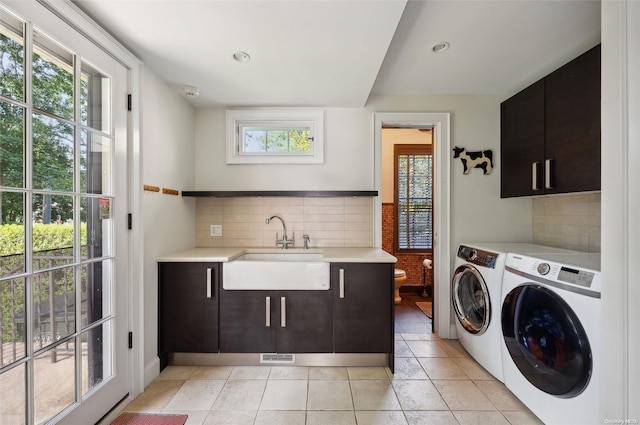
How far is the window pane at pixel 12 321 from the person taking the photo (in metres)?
1.08

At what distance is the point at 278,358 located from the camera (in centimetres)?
217

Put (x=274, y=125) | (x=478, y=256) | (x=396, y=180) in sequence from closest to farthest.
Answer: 1. (x=478, y=256)
2. (x=274, y=125)
3. (x=396, y=180)

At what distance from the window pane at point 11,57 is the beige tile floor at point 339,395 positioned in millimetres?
1770

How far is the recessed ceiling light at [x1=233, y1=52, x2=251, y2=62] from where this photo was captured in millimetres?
1769

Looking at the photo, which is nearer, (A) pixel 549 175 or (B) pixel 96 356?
(B) pixel 96 356

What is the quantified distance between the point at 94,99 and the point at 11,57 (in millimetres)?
460

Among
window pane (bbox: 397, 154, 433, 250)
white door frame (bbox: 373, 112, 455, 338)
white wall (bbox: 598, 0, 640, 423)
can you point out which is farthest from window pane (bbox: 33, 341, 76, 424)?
window pane (bbox: 397, 154, 433, 250)

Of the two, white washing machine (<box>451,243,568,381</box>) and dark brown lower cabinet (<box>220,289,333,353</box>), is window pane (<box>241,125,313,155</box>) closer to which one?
dark brown lower cabinet (<box>220,289,333,353</box>)

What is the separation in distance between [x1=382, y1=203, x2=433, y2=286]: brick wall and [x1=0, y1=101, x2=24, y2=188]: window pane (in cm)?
370

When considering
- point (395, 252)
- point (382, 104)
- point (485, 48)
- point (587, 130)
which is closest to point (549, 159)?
point (587, 130)

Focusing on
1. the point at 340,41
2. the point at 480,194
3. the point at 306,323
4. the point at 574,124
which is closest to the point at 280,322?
the point at 306,323

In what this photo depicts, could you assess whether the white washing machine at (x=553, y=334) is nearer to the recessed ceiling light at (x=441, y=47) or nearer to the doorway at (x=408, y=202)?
the recessed ceiling light at (x=441, y=47)

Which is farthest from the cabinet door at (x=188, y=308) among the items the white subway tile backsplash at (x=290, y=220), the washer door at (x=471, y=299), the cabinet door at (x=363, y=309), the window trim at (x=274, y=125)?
the washer door at (x=471, y=299)

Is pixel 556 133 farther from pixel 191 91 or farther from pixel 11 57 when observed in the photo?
pixel 11 57
